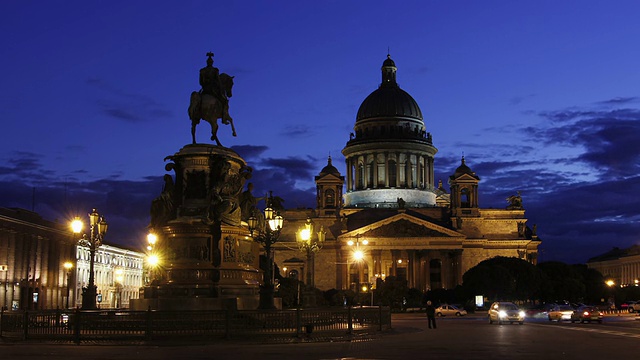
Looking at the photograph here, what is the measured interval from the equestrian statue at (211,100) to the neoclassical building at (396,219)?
7789 cm

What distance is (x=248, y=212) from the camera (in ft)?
103

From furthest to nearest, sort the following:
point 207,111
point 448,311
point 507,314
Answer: point 448,311 < point 507,314 < point 207,111

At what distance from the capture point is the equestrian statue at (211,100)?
31.1 meters

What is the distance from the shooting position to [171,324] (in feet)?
87.1

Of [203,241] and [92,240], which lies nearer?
[203,241]

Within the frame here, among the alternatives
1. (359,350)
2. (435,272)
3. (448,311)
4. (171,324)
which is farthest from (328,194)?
(359,350)

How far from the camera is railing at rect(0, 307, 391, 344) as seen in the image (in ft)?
87.3

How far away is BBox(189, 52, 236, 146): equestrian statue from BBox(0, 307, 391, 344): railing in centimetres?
702

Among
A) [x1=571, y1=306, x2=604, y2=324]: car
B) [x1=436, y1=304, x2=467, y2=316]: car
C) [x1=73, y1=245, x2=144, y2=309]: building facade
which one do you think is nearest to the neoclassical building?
[x1=73, y1=245, x2=144, y2=309]: building facade

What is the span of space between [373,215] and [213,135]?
327ft

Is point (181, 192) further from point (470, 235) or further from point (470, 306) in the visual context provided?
point (470, 235)

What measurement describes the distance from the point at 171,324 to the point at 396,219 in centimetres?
9609

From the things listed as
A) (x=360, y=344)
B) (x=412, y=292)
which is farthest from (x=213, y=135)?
(x=412, y=292)

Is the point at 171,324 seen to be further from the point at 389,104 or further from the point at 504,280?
the point at 389,104
